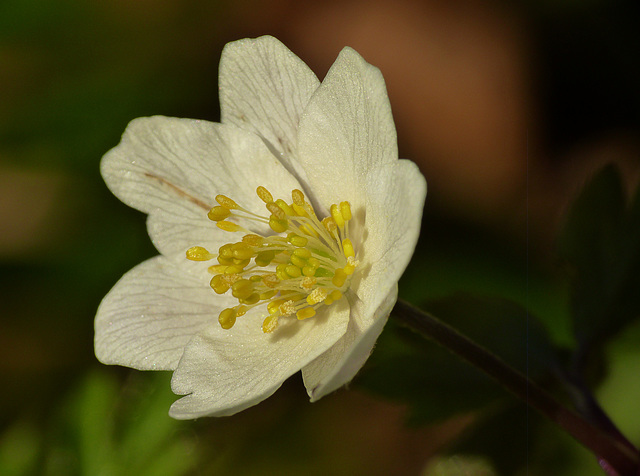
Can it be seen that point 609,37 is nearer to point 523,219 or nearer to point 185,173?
point 523,219

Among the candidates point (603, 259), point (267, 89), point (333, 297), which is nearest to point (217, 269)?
point (333, 297)

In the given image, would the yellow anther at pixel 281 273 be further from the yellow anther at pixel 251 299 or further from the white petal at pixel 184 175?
the white petal at pixel 184 175

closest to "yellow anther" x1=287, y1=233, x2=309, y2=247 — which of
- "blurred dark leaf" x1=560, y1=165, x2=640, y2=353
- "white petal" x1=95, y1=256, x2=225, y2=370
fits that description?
"white petal" x1=95, y1=256, x2=225, y2=370

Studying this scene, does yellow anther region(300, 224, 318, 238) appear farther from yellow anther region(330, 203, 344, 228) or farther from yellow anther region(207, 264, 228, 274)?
yellow anther region(207, 264, 228, 274)

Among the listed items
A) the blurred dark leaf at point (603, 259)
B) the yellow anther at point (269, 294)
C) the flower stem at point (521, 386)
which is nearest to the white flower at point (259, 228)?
the yellow anther at point (269, 294)

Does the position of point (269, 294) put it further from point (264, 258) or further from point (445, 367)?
point (445, 367)
